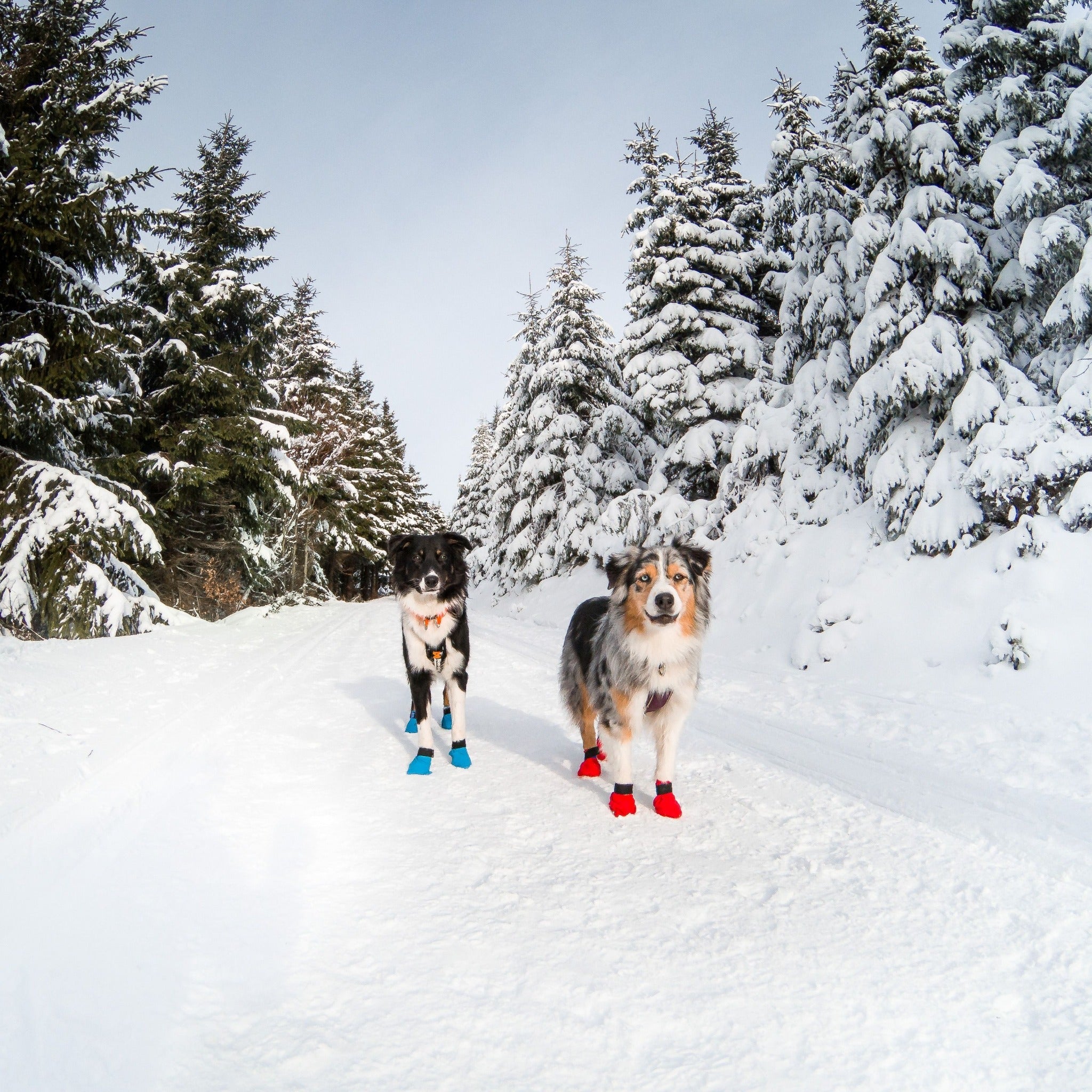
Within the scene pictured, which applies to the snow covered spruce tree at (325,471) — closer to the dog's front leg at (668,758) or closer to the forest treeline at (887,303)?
the forest treeline at (887,303)

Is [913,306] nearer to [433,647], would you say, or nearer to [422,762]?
[433,647]

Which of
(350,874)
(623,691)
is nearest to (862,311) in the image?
(623,691)

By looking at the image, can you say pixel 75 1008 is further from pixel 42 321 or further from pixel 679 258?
pixel 679 258

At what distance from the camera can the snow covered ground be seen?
6.37 feet

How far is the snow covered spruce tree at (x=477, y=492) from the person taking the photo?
116 feet

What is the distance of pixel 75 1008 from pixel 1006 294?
14.3 metres

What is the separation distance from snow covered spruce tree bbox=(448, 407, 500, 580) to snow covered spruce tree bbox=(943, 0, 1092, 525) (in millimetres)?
23063

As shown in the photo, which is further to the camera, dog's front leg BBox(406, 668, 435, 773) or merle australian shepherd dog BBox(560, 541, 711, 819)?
dog's front leg BBox(406, 668, 435, 773)

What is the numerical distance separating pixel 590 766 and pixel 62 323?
11352 millimetres

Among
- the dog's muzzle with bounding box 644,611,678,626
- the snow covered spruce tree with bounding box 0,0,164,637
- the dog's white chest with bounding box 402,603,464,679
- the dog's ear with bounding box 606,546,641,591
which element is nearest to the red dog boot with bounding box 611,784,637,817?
the dog's muzzle with bounding box 644,611,678,626

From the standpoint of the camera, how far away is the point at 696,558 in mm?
4578

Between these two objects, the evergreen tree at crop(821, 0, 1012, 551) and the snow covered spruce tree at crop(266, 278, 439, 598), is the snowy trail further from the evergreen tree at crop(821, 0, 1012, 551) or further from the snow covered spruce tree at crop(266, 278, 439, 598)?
the snow covered spruce tree at crop(266, 278, 439, 598)

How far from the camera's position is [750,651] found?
10859 mm

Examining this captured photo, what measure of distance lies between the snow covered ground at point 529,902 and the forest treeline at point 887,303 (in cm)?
466
